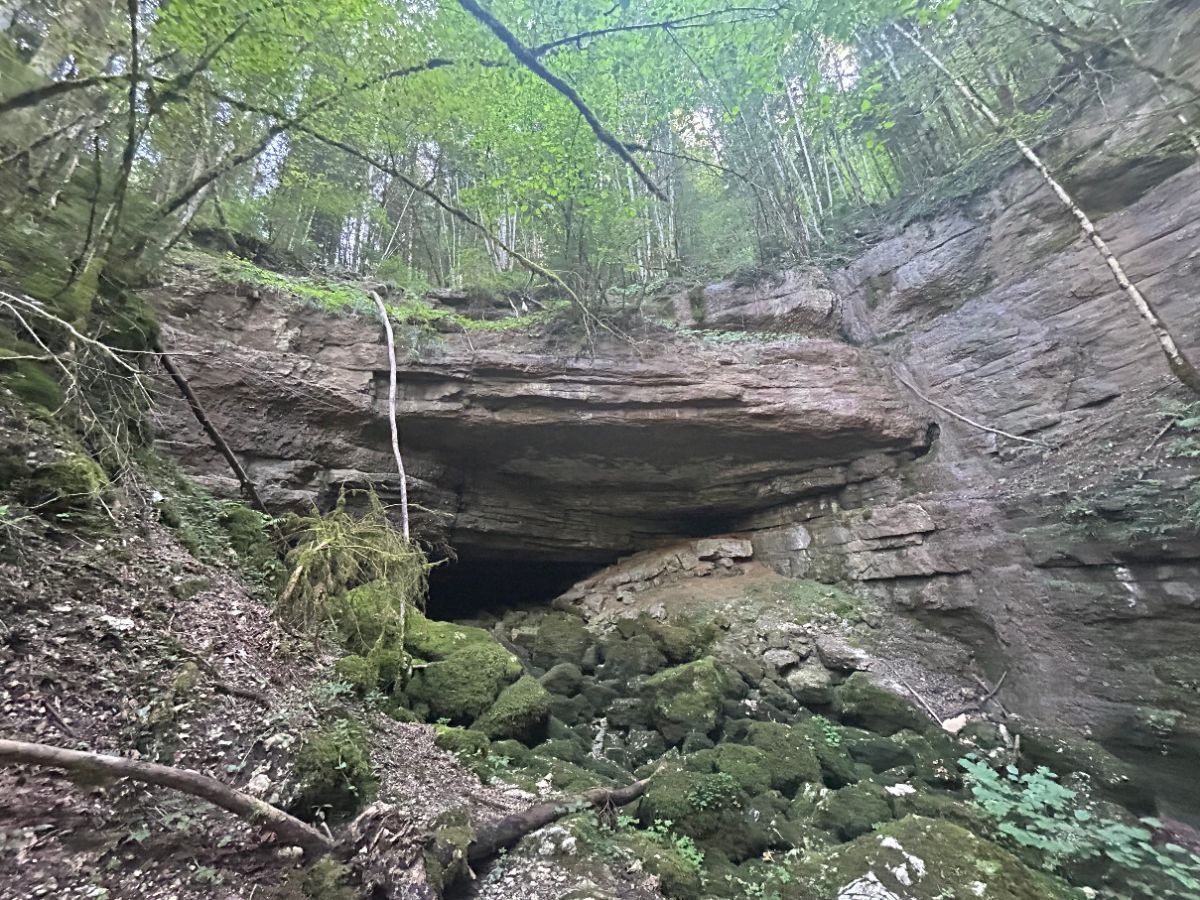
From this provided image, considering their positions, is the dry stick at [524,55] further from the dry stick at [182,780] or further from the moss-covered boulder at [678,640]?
the moss-covered boulder at [678,640]

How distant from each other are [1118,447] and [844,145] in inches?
352

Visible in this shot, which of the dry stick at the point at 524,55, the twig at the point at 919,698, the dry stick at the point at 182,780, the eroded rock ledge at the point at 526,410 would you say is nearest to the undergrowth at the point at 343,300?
the eroded rock ledge at the point at 526,410

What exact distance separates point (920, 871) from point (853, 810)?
0.86 metres

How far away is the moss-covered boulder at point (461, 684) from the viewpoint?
15.0 feet

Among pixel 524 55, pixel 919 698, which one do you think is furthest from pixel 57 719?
pixel 919 698

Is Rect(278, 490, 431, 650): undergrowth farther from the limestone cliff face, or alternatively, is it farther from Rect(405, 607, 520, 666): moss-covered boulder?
the limestone cliff face

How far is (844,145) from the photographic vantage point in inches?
470

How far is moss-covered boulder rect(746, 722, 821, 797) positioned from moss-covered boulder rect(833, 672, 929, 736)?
118 centimetres

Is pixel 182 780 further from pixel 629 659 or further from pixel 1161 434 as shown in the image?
pixel 1161 434

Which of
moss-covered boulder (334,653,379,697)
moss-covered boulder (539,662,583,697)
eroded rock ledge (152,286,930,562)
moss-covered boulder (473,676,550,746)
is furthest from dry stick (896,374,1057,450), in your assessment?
moss-covered boulder (334,653,379,697)

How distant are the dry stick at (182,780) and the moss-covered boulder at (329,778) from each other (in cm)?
21

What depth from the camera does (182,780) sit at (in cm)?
204

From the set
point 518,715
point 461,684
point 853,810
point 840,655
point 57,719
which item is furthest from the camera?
point 840,655

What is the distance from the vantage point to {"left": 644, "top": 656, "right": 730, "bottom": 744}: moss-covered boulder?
5238 millimetres
